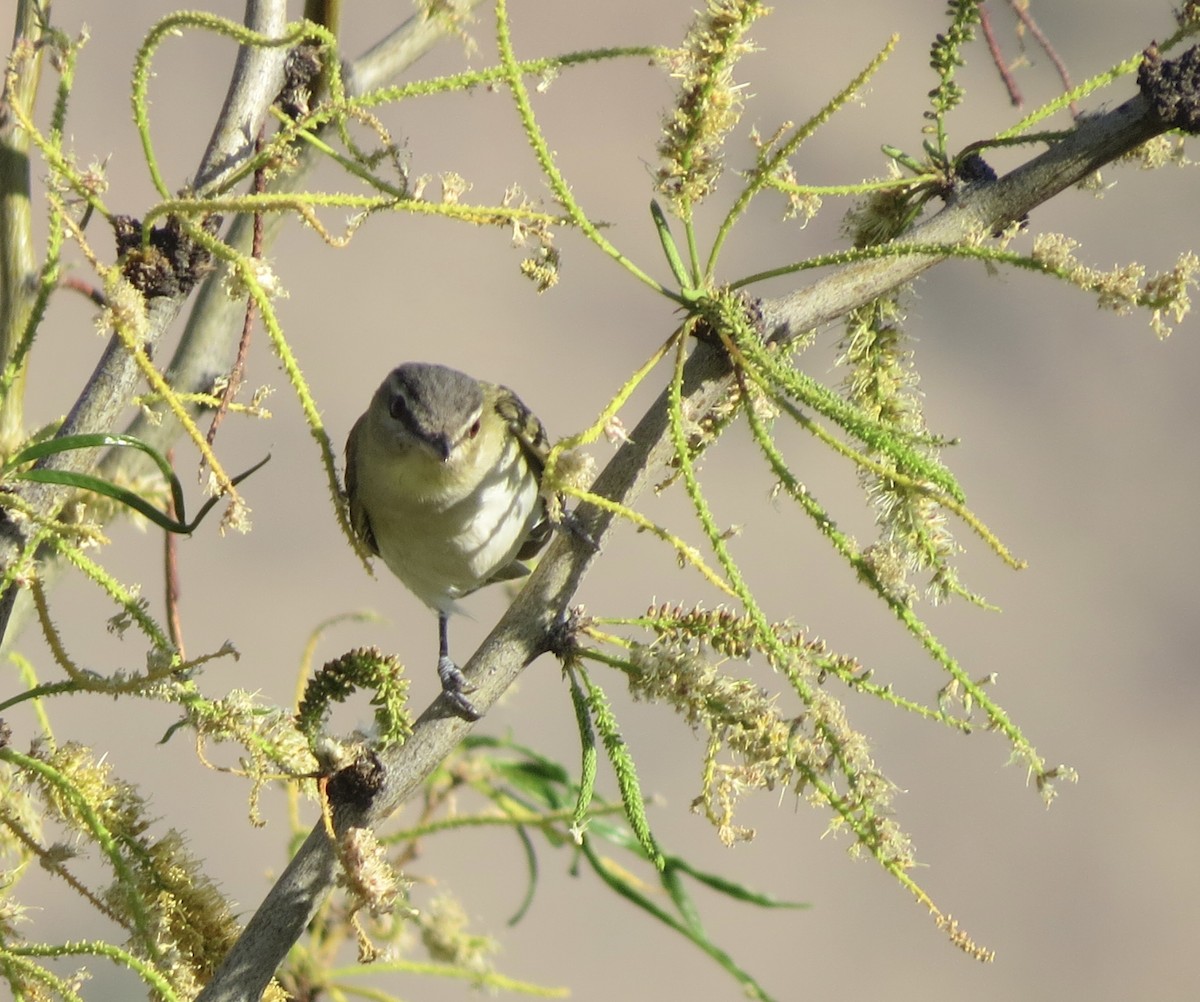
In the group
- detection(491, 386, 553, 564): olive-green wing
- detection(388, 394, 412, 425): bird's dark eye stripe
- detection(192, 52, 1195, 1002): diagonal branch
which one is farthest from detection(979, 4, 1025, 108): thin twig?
detection(388, 394, 412, 425): bird's dark eye stripe

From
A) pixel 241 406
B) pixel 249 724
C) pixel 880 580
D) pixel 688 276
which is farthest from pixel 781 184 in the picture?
pixel 249 724

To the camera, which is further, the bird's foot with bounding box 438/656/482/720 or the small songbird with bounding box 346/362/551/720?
the small songbird with bounding box 346/362/551/720

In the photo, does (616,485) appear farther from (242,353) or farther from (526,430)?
(526,430)

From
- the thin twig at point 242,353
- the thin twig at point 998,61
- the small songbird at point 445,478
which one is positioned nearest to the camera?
the thin twig at point 242,353

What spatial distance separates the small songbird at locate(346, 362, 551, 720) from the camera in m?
1.72

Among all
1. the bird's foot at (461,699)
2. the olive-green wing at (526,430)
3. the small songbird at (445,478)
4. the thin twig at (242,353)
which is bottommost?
the bird's foot at (461,699)

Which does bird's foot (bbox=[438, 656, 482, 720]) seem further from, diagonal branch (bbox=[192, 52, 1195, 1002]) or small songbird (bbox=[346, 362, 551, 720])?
small songbird (bbox=[346, 362, 551, 720])

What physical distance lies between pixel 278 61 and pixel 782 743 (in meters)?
0.65

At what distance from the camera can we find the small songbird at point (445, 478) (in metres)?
1.72

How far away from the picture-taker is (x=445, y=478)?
1.78m

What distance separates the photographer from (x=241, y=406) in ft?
2.79

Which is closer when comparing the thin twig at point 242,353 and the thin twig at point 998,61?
the thin twig at point 242,353

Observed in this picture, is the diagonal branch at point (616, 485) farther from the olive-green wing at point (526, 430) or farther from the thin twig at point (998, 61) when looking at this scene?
the olive-green wing at point (526, 430)

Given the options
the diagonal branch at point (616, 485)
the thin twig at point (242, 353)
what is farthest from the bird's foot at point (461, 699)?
the thin twig at point (242, 353)
